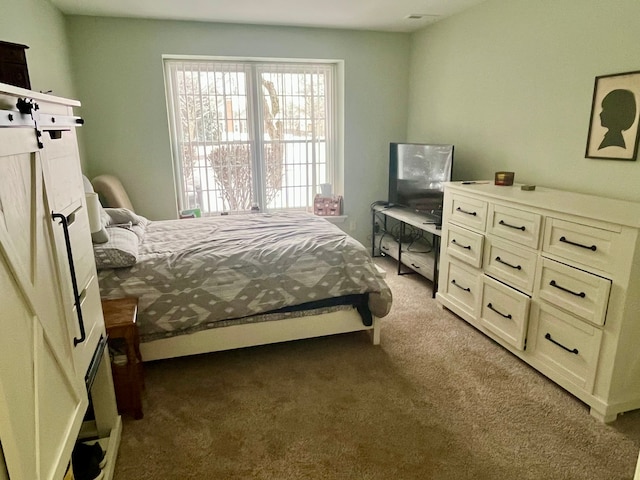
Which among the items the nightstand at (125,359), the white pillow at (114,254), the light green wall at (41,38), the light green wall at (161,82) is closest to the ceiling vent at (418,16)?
the light green wall at (161,82)

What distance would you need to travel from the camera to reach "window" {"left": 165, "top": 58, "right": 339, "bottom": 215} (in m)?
4.28

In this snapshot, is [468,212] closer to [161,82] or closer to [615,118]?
[615,118]

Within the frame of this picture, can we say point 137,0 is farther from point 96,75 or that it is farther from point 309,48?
point 309,48

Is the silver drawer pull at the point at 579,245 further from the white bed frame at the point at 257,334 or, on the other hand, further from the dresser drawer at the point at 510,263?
the white bed frame at the point at 257,334

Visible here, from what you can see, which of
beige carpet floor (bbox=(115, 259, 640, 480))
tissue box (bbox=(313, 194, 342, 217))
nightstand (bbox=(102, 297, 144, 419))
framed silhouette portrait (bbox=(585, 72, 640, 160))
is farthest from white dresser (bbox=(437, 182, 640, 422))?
nightstand (bbox=(102, 297, 144, 419))

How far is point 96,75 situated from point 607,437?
15.2 feet

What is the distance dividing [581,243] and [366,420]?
140 centimetres

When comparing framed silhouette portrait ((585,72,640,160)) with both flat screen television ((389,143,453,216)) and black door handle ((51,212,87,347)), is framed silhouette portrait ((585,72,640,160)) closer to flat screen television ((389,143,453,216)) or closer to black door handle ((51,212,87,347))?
flat screen television ((389,143,453,216))

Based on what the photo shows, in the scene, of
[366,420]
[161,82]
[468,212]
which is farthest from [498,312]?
[161,82]

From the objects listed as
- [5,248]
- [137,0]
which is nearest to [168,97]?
[137,0]

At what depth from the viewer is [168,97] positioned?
4164mm

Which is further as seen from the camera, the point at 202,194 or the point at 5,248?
the point at 202,194

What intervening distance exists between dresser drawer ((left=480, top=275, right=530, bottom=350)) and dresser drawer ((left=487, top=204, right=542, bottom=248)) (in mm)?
319

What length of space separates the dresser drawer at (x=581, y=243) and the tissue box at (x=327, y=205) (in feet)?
8.86
